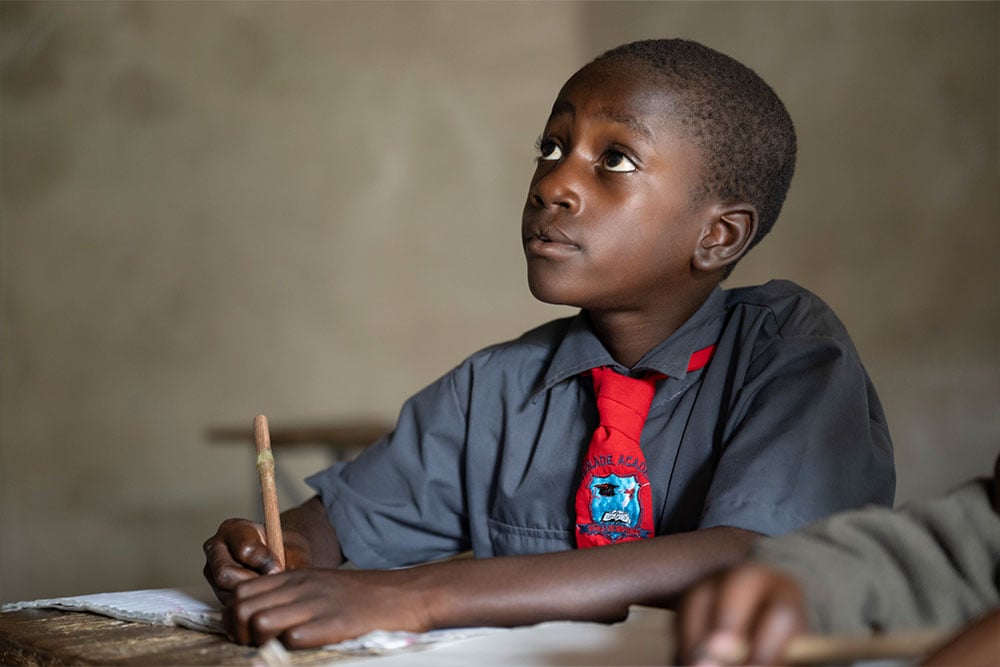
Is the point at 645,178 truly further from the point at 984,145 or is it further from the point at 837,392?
the point at 984,145

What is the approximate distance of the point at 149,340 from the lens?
3119mm

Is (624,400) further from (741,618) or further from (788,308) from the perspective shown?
(741,618)

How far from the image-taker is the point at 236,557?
1162 millimetres

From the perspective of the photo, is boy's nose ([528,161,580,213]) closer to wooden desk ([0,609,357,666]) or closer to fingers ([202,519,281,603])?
fingers ([202,519,281,603])

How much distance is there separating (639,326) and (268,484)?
519 mm

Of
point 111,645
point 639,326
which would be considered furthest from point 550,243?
point 111,645

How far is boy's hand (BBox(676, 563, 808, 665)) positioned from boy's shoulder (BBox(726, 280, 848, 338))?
63 cm

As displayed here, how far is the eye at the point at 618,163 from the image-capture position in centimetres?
132

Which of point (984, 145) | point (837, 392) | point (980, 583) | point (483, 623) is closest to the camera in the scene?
point (980, 583)

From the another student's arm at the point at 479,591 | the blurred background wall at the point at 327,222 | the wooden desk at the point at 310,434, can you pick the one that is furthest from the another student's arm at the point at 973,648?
the blurred background wall at the point at 327,222

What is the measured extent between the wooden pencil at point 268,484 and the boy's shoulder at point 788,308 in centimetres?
55

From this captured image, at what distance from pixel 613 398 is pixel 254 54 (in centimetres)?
223

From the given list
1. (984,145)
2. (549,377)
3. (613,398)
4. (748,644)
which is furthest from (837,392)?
(984,145)

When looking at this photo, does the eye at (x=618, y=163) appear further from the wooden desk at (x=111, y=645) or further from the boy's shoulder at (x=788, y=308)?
the wooden desk at (x=111, y=645)
